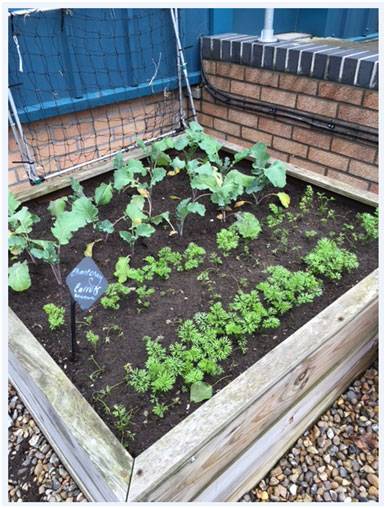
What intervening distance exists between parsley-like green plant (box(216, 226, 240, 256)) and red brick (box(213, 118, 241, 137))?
1312 mm

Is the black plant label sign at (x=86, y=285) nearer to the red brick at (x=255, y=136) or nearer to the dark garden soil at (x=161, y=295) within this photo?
the dark garden soil at (x=161, y=295)

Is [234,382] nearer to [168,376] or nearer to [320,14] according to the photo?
[168,376]

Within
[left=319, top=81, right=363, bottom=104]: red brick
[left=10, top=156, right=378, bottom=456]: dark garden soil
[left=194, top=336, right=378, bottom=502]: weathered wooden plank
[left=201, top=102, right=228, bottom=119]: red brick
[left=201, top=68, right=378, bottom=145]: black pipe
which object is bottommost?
[left=194, top=336, right=378, bottom=502]: weathered wooden plank

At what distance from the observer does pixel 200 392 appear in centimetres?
137

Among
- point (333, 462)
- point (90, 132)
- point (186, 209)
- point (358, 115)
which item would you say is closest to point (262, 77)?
point (358, 115)

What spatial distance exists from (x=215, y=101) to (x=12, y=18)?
60.1 inches

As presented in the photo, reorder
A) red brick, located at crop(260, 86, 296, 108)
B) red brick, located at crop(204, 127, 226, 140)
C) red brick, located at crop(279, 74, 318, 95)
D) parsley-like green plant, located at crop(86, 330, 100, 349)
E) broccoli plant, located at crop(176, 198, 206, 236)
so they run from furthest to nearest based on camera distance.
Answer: red brick, located at crop(204, 127, 226, 140) < red brick, located at crop(260, 86, 296, 108) < red brick, located at crop(279, 74, 318, 95) < broccoli plant, located at crop(176, 198, 206, 236) < parsley-like green plant, located at crop(86, 330, 100, 349)

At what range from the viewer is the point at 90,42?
2.59 meters

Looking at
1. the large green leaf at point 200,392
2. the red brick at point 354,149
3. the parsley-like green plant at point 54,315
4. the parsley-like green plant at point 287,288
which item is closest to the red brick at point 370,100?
the red brick at point 354,149

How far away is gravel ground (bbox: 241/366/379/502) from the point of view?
1.74 meters

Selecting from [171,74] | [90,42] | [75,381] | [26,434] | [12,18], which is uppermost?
[12,18]

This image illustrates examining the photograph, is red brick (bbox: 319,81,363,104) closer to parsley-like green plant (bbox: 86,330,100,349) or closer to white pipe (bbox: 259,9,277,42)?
white pipe (bbox: 259,9,277,42)

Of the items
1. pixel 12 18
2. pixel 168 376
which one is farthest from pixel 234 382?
pixel 12 18

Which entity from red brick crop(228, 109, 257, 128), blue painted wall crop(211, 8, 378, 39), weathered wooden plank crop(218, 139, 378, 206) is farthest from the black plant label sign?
blue painted wall crop(211, 8, 378, 39)
